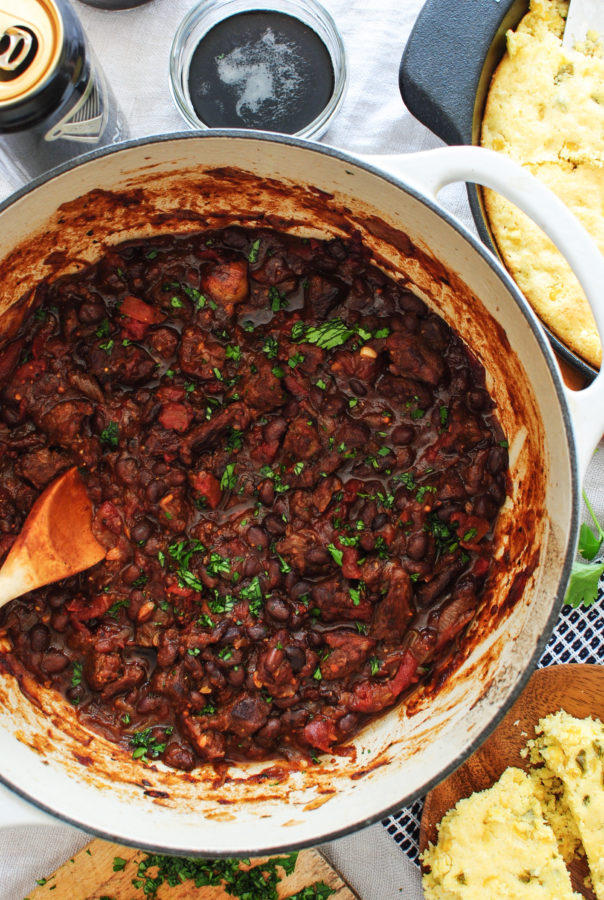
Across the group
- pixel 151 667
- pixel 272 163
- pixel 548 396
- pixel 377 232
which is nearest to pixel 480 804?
pixel 151 667

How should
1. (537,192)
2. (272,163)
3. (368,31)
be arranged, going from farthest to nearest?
(368,31)
(272,163)
(537,192)

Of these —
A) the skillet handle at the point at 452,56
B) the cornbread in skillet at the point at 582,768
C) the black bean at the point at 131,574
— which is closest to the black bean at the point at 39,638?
the black bean at the point at 131,574

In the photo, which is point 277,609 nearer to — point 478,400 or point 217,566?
point 217,566

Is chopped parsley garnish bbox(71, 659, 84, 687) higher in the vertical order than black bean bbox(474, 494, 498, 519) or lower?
higher

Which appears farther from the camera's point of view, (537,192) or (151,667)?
(151,667)

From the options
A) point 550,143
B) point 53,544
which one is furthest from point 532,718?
point 550,143

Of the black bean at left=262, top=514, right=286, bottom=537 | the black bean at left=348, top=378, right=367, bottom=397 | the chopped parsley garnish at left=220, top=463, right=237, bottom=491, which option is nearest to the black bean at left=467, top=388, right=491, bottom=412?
the black bean at left=348, top=378, right=367, bottom=397

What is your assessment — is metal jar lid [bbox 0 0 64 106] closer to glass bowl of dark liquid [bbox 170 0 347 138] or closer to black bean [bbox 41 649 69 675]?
glass bowl of dark liquid [bbox 170 0 347 138]

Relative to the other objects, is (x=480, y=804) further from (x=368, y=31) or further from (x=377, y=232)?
(x=368, y=31)
